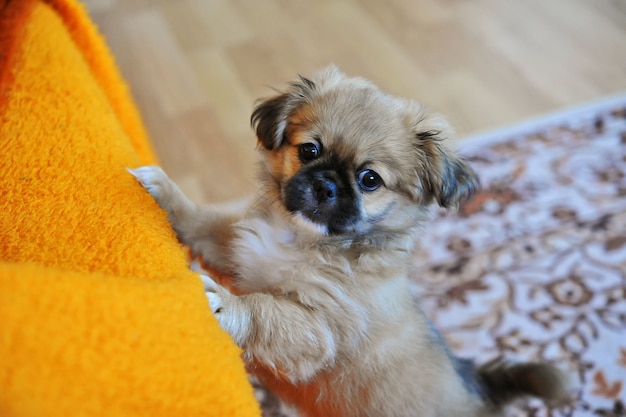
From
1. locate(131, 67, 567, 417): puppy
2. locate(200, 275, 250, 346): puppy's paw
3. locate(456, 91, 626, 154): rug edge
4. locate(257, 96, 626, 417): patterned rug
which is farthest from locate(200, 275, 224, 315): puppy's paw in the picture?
locate(456, 91, 626, 154): rug edge

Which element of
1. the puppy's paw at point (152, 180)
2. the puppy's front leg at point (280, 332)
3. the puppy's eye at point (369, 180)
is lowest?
the puppy's front leg at point (280, 332)

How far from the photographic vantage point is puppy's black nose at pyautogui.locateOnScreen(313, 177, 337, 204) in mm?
1233

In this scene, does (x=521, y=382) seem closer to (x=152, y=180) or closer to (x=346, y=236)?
(x=346, y=236)

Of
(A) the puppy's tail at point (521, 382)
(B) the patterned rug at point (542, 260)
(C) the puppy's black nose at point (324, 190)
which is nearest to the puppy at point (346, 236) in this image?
(C) the puppy's black nose at point (324, 190)

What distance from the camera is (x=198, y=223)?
1.37 meters

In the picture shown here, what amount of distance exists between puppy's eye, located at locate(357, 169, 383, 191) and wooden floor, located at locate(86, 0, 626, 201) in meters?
1.10

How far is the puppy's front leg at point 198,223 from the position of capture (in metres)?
1.27

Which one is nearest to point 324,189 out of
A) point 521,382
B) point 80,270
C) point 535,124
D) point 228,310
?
point 228,310

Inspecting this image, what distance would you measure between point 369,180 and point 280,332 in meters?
0.42

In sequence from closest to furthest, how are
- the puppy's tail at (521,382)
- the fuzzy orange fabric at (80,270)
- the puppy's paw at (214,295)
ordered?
the fuzzy orange fabric at (80,270) → the puppy's paw at (214,295) → the puppy's tail at (521,382)

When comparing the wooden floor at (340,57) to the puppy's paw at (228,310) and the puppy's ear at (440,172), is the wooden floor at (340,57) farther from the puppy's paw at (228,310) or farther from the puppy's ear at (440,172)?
the puppy's paw at (228,310)

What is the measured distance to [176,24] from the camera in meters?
3.17

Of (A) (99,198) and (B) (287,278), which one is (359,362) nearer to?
(B) (287,278)

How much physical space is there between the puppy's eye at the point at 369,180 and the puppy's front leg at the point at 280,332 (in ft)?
1.07
